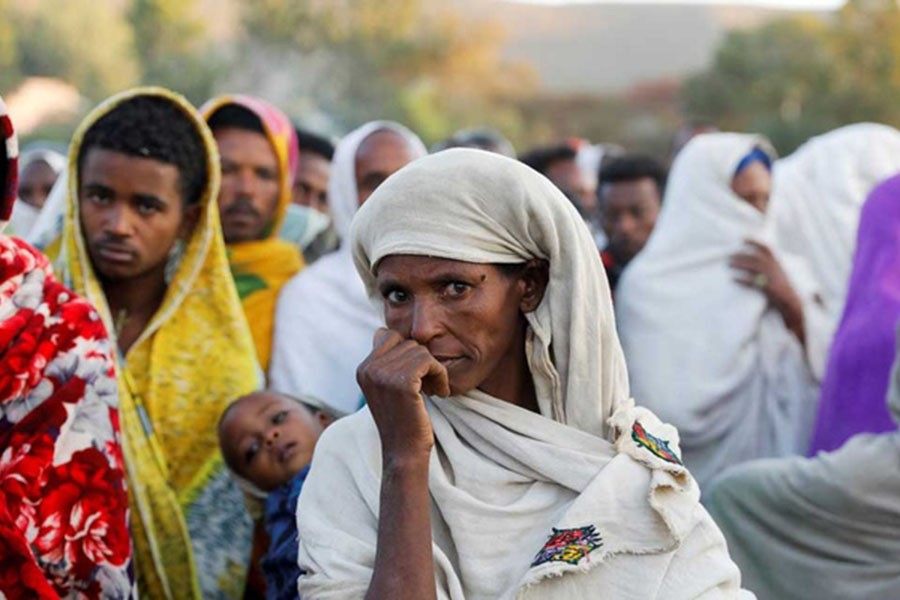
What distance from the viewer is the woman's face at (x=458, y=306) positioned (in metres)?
2.62

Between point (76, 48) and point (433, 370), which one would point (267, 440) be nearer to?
point (433, 370)

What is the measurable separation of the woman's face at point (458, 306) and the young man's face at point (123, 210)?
1472 mm

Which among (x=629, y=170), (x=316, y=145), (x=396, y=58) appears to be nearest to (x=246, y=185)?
(x=316, y=145)

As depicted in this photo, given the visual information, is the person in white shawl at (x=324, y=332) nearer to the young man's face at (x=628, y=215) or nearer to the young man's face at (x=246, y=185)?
the young man's face at (x=246, y=185)

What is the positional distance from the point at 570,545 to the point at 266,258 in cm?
279

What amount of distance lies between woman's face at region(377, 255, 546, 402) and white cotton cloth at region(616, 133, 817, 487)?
2.94 meters

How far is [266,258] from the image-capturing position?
16.7 feet

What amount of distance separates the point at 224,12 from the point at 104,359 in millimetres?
86517

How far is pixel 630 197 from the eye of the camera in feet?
22.1

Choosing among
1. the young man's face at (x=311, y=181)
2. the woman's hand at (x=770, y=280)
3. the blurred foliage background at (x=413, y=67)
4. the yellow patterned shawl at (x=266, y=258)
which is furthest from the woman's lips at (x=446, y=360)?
the blurred foliage background at (x=413, y=67)

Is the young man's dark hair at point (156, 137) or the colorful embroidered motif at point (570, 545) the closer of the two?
the colorful embroidered motif at point (570, 545)

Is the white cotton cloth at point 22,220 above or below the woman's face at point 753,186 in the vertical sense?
below

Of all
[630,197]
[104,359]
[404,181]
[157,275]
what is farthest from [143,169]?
[630,197]

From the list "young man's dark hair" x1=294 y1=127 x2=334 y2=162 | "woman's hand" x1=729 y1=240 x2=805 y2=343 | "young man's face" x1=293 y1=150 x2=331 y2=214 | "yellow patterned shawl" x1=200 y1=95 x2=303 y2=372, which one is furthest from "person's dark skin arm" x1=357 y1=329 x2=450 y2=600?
"young man's dark hair" x1=294 y1=127 x2=334 y2=162
